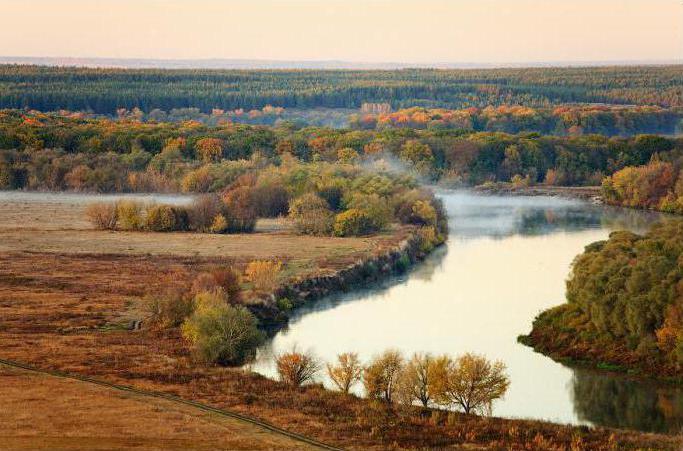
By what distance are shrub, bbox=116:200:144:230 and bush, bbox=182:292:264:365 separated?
2368 cm

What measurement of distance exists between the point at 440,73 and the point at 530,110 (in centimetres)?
6417

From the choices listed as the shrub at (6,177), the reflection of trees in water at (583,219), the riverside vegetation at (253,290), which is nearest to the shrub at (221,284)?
the riverside vegetation at (253,290)

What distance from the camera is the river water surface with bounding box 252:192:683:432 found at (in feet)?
92.4

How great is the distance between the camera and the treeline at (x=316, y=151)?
242 feet

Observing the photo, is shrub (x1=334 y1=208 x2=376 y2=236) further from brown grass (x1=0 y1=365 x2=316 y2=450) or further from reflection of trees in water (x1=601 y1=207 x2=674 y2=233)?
brown grass (x1=0 y1=365 x2=316 y2=450)

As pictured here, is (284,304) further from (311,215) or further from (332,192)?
(332,192)

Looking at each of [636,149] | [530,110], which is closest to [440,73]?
[530,110]

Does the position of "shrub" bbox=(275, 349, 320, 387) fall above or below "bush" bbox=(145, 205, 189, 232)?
above

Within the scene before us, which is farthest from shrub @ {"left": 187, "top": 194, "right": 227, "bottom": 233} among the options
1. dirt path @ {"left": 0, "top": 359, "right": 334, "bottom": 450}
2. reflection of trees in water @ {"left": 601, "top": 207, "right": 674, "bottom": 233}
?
dirt path @ {"left": 0, "top": 359, "right": 334, "bottom": 450}

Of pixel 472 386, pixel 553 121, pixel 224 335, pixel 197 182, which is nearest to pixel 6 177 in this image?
pixel 197 182

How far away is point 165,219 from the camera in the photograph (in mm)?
54312

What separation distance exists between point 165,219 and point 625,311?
27.7 metres

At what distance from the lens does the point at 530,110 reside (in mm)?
121750

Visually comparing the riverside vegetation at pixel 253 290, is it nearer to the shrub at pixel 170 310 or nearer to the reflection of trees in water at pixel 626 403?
the shrub at pixel 170 310
